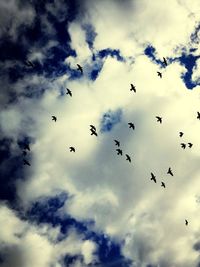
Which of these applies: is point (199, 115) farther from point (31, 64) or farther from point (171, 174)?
point (31, 64)

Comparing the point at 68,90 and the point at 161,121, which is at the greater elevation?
the point at 68,90

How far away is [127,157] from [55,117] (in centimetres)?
1987

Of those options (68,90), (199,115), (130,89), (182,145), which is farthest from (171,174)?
(68,90)

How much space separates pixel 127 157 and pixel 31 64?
3194 cm

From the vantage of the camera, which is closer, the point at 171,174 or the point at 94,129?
the point at 94,129

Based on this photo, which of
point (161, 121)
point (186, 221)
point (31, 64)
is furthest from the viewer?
point (186, 221)

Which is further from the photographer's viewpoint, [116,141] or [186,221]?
[186,221]

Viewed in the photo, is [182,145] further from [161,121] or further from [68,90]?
[68,90]

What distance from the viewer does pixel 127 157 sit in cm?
11900

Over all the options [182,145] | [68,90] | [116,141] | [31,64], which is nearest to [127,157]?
[116,141]

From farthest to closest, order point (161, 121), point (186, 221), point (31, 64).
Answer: point (186, 221) < point (161, 121) < point (31, 64)

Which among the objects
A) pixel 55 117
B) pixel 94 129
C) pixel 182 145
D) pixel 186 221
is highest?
pixel 55 117

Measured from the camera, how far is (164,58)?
368ft

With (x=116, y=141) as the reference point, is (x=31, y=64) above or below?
above
